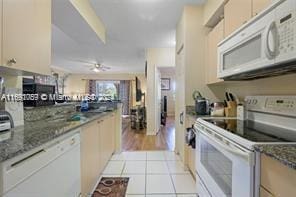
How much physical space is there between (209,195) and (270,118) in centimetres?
83

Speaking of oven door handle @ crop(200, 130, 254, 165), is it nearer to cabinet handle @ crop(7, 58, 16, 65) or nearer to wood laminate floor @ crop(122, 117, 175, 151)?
cabinet handle @ crop(7, 58, 16, 65)

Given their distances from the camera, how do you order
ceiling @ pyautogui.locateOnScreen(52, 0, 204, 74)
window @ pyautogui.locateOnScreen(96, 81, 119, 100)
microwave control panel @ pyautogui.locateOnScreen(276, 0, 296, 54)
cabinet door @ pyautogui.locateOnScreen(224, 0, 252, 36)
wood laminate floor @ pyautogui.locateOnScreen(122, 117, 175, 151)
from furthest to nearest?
window @ pyautogui.locateOnScreen(96, 81, 119, 100), wood laminate floor @ pyautogui.locateOnScreen(122, 117, 175, 151), ceiling @ pyautogui.locateOnScreen(52, 0, 204, 74), cabinet door @ pyautogui.locateOnScreen(224, 0, 252, 36), microwave control panel @ pyautogui.locateOnScreen(276, 0, 296, 54)

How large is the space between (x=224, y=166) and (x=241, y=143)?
0.37m

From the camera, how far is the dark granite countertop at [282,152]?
0.81m

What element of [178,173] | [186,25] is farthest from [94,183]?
[186,25]

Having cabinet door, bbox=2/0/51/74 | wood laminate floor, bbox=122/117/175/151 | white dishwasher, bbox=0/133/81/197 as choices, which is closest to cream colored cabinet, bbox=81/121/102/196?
white dishwasher, bbox=0/133/81/197

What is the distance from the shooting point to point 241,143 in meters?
1.18

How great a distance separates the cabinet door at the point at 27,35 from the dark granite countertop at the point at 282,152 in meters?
1.48

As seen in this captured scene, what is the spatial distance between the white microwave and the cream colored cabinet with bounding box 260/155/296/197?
561mm

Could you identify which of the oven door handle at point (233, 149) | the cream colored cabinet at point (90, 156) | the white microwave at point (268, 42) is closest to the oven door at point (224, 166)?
the oven door handle at point (233, 149)

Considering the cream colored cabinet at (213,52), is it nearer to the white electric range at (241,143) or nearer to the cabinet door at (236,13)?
the cabinet door at (236,13)

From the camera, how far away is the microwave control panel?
3.66 ft

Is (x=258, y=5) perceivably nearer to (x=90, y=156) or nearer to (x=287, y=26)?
(x=287, y=26)

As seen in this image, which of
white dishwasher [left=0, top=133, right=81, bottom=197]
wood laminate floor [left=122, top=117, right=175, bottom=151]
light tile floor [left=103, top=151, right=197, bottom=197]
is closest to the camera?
white dishwasher [left=0, top=133, right=81, bottom=197]
